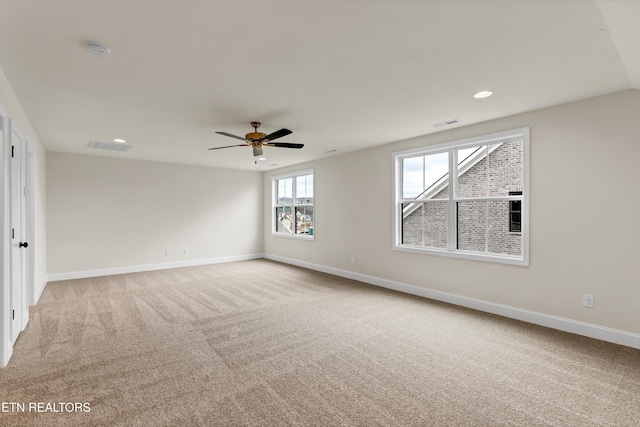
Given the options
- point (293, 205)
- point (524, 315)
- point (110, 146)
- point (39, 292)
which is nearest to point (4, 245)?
point (39, 292)

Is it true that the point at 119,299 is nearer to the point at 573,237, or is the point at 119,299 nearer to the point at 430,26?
the point at 430,26

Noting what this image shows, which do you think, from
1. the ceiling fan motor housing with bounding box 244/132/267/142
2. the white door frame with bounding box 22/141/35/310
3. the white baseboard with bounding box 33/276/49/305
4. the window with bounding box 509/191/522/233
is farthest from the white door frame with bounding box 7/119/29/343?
the window with bounding box 509/191/522/233

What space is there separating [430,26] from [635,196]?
8.98 feet

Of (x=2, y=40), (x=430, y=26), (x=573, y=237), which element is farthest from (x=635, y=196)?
(x=2, y=40)

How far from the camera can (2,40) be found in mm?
2109

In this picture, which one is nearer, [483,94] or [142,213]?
[483,94]

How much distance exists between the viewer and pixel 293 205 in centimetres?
782

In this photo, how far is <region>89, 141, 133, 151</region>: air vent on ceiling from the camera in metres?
5.33

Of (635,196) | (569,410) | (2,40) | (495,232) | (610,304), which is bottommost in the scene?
(569,410)

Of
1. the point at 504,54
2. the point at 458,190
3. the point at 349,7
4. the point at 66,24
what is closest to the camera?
the point at 349,7

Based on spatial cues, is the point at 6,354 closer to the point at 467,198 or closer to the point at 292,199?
the point at 467,198

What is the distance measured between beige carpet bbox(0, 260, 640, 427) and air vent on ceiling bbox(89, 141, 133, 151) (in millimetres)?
2665

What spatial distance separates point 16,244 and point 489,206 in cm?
550

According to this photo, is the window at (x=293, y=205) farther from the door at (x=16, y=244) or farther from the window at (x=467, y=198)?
the door at (x=16, y=244)
